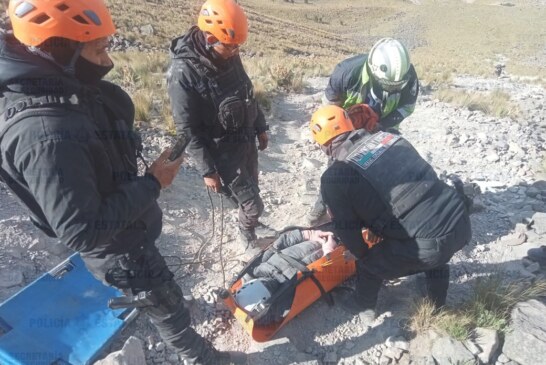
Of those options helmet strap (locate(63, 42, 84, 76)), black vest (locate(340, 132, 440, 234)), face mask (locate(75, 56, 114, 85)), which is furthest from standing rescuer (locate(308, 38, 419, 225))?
helmet strap (locate(63, 42, 84, 76))

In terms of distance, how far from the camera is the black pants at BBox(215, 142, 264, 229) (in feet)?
12.3

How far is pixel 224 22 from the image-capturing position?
3074 mm

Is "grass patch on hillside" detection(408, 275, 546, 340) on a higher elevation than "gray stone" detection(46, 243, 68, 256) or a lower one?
lower

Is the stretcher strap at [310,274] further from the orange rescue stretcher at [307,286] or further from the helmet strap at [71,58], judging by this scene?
the helmet strap at [71,58]

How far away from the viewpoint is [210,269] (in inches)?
165

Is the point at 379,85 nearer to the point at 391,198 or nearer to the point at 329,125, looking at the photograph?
the point at 329,125

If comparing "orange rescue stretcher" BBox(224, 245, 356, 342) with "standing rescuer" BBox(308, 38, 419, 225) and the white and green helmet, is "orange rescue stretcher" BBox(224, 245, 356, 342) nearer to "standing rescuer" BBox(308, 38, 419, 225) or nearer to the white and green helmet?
"standing rescuer" BBox(308, 38, 419, 225)

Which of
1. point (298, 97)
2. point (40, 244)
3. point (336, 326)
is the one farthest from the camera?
point (298, 97)

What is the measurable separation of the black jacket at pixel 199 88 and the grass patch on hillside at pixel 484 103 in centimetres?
698

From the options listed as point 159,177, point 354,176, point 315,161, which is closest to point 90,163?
point 159,177

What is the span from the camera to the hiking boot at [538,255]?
13.1 feet

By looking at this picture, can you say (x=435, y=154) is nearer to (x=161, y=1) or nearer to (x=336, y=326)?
(x=336, y=326)

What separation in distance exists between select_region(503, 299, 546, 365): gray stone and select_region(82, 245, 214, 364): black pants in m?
2.36

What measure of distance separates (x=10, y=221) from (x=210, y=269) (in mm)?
2033
